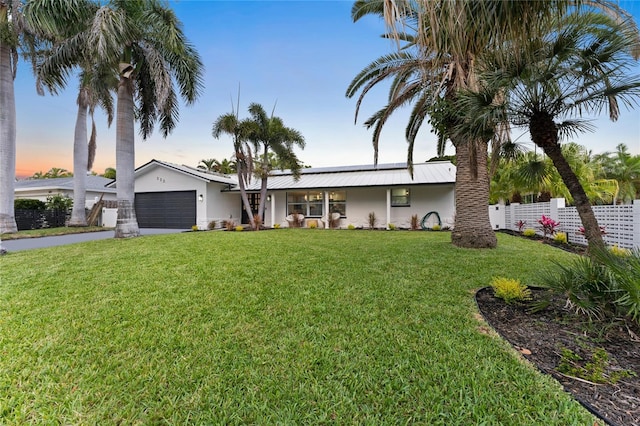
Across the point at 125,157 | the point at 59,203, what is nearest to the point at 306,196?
the point at 125,157

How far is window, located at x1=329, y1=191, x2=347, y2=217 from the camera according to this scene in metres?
17.2

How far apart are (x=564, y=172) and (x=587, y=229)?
2.93ft

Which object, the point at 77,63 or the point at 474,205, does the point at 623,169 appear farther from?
the point at 77,63

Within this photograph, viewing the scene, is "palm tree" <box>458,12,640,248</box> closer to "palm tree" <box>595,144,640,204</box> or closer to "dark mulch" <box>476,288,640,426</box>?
"dark mulch" <box>476,288,640,426</box>

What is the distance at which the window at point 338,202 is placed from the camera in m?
17.2

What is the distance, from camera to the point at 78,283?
16.4ft

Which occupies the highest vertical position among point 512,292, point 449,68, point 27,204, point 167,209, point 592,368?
point 449,68

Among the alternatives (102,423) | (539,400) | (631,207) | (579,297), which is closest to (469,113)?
(579,297)

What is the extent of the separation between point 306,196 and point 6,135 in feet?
45.7

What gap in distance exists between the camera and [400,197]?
16.1 meters

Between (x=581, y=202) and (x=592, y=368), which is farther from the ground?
(x=581, y=202)

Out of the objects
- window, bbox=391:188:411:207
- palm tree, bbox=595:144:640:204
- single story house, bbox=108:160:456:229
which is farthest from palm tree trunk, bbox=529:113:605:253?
palm tree, bbox=595:144:640:204

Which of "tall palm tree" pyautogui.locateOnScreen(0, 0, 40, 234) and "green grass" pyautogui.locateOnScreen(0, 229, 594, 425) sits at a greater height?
"tall palm tree" pyautogui.locateOnScreen(0, 0, 40, 234)

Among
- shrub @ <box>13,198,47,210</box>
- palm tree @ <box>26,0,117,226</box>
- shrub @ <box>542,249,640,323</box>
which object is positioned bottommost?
shrub @ <box>542,249,640,323</box>
